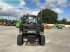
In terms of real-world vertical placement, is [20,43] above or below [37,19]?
below

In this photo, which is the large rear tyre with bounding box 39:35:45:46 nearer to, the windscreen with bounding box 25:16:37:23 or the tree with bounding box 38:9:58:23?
the windscreen with bounding box 25:16:37:23

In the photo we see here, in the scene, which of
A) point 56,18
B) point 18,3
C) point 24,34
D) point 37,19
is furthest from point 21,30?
point 56,18

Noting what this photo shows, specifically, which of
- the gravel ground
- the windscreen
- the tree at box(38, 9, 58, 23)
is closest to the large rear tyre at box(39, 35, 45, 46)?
the gravel ground

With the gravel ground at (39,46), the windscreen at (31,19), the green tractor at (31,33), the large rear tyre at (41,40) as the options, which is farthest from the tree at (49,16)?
the large rear tyre at (41,40)

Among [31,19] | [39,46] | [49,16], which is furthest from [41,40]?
[49,16]

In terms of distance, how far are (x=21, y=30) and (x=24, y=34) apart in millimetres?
480

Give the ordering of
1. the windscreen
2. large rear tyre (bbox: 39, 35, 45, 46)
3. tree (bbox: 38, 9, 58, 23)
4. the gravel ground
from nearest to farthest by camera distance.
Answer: the gravel ground → large rear tyre (bbox: 39, 35, 45, 46) → the windscreen → tree (bbox: 38, 9, 58, 23)

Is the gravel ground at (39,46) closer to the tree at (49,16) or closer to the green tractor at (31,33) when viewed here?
the green tractor at (31,33)

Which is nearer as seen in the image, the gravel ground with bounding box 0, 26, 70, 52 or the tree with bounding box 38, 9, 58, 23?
the gravel ground with bounding box 0, 26, 70, 52

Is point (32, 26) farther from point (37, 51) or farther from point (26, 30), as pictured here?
point (37, 51)

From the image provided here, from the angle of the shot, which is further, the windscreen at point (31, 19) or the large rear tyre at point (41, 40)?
the windscreen at point (31, 19)

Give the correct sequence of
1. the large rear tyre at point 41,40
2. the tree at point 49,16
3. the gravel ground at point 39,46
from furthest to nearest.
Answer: the tree at point 49,16
the large rear tyre at point 41,40
the gravel ground at point 39,46

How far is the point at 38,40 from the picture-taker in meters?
19.9

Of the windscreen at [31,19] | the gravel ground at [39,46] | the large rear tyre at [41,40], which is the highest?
the windscreen at [31,19]
